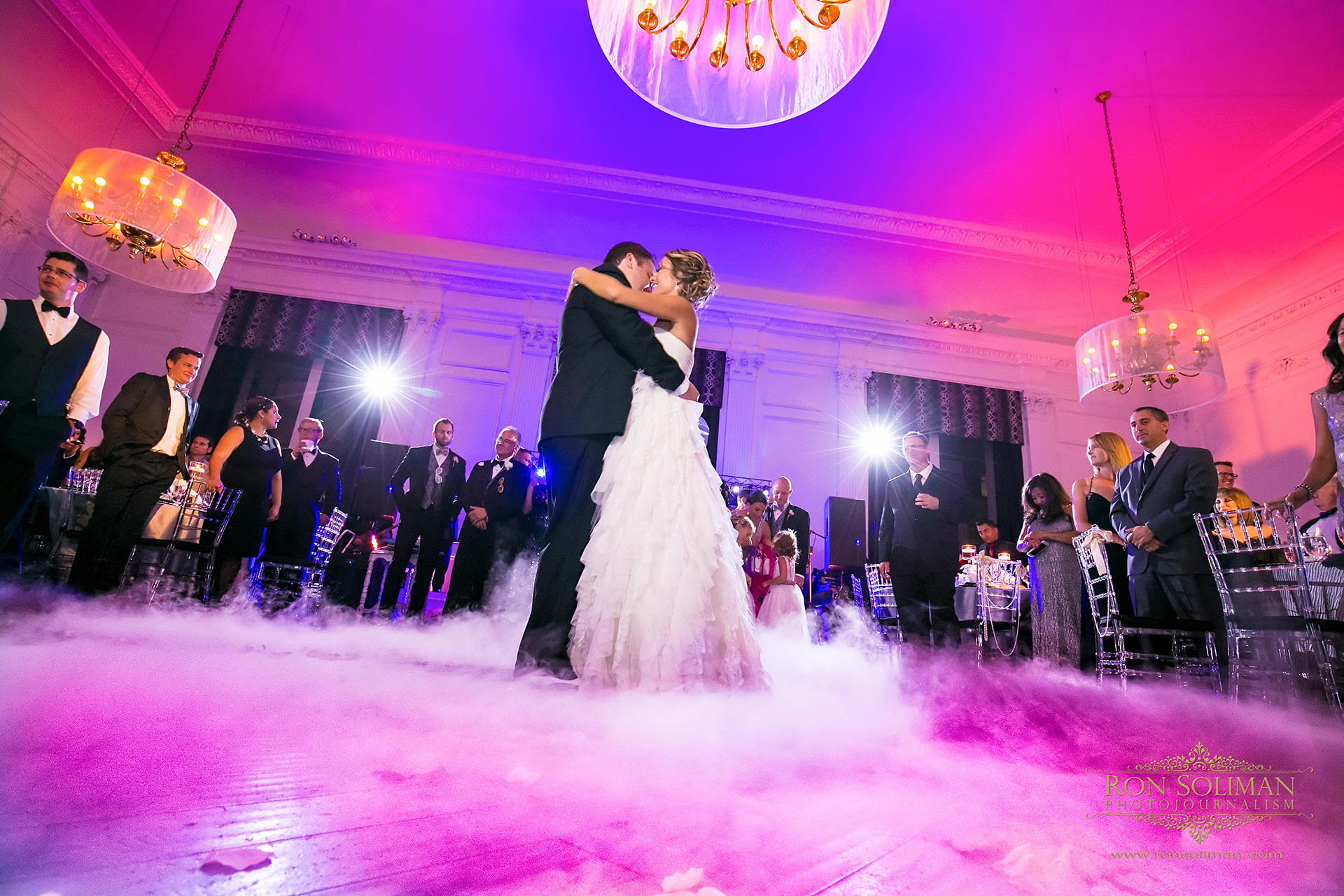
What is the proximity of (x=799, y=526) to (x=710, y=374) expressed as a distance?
9.58 ft

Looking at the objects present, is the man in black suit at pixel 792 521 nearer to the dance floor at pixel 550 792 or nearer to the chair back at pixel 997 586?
the chair back at pixel 997 586

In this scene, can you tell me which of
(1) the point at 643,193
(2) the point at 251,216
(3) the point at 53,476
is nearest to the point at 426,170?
(1) the point at 643,193

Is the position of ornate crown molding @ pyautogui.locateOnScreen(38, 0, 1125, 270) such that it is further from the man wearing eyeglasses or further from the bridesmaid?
the man wearing eyeglasses

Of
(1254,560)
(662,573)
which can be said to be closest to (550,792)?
(662,573)

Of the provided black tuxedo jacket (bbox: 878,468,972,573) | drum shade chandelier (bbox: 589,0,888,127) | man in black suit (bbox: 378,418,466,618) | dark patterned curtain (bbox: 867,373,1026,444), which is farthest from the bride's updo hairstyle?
dark patterned curtain (bbox: 867,373,1026,444)

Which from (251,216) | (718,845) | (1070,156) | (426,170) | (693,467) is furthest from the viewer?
(251,216)

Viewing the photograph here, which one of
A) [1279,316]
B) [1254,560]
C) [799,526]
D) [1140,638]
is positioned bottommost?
[1140,638]

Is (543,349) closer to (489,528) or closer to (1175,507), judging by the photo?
(489,528)

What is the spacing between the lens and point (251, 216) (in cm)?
862

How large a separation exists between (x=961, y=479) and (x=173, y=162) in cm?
1002

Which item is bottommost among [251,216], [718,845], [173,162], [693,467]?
[718,845]

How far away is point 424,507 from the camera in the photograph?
5.39 meters

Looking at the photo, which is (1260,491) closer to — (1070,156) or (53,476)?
(1070,156)

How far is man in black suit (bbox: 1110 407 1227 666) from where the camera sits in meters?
3.14
